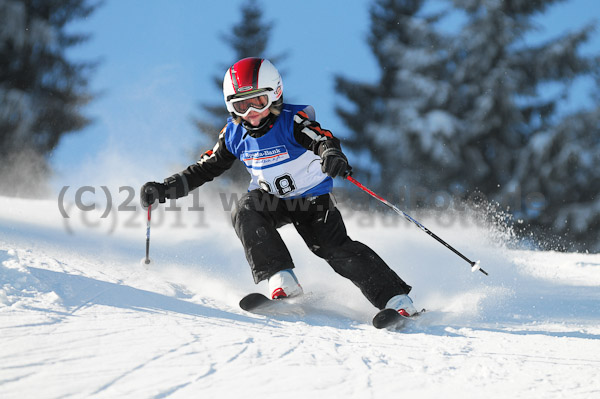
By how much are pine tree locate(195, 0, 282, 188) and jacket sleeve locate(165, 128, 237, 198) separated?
13672 mm

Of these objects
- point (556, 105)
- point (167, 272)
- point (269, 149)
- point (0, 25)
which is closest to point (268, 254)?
point (269, 149)

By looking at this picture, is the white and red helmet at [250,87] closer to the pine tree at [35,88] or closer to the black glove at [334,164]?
the black glove at [334,164]

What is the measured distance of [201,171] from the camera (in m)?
3.81

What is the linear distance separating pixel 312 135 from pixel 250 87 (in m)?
0.47

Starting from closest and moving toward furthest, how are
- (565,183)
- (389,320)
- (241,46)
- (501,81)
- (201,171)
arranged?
1. (389,320)
2. (201,171)
3. (565,183)
4. (501,81)
5. (241,46)

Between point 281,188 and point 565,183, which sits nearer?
point 281,188

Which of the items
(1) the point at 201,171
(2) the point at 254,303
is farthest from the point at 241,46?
(2) the point at 254,303

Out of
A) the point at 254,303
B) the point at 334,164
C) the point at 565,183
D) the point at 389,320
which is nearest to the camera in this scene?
the point at 389,320

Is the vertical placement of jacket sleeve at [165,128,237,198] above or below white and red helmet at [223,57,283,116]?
below

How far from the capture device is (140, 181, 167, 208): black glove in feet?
11.8

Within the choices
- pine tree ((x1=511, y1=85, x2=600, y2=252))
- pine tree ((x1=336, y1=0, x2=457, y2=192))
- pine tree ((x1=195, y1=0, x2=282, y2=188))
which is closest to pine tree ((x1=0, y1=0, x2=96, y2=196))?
pine tree ((x1=195, y1=0, x2=282, y2=188))

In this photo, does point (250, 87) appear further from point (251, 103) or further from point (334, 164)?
point (334, 164)

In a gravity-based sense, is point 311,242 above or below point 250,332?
above

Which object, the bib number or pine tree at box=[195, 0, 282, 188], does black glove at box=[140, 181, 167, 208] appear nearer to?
the bib number
